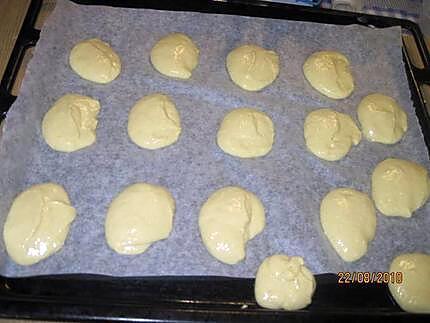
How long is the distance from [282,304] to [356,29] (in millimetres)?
1139

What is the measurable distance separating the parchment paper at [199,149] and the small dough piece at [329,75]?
0.10ft

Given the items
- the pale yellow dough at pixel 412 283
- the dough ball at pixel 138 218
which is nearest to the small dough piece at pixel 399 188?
the pale yellow dough at pixel 412 283

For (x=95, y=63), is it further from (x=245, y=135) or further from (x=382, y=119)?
(x=382, y=119)

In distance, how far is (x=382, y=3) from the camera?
2.01 metres

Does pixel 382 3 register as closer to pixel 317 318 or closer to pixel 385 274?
pixel 385 274

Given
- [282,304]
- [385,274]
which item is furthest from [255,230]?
[385,274]

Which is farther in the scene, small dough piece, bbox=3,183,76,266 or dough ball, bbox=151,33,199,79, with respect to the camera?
dough ball, bbox=151,33,199,79

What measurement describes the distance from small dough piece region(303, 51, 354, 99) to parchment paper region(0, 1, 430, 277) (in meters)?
0.03

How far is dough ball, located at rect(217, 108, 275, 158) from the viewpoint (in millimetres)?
1391

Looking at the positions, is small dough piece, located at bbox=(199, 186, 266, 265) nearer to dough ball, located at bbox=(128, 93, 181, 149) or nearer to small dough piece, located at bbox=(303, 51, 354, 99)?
dough ball, located at bbox=(128, 93, 181, 149)

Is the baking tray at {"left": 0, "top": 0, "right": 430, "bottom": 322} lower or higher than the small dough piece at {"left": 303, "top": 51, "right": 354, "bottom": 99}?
lower
